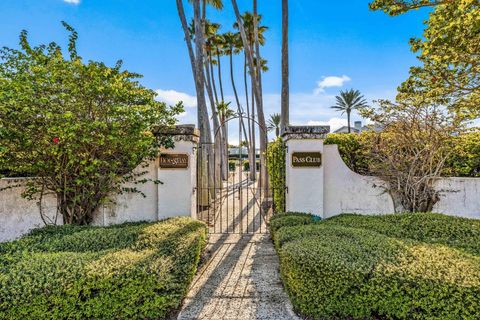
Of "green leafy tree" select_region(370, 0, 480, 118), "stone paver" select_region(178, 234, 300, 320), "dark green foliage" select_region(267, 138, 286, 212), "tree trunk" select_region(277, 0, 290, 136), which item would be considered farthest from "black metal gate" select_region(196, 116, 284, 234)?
"green leafy tree" select_region(370, 0, 480, 118)

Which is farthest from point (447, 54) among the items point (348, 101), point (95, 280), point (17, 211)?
point (348, 101)

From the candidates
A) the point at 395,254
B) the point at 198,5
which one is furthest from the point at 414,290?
the point at 198,5

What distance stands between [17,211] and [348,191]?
6932 millimetres

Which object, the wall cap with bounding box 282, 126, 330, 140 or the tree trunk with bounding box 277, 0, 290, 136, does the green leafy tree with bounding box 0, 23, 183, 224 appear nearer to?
the wall cap with bounding box 282, 126, 330, 140

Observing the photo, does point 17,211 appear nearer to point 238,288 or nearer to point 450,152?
point 238,288

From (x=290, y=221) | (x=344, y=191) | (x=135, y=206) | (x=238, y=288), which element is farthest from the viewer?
(x=344, y=191)

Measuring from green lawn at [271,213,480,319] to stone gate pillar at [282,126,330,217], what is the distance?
6.50 ft

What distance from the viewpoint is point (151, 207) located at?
537 cm

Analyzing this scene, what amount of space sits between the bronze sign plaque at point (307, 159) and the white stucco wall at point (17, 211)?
16.4 ft

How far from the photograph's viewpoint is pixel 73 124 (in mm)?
4207

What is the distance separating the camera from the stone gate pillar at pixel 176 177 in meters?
5.25

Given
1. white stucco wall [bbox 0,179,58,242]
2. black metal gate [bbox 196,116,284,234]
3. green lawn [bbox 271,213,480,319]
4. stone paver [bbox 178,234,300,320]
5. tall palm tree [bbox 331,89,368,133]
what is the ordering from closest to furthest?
green lawn [bbox 271,213,480,319], stone paver [bbox 178,234,300,320], white stucco wall [bbox 0,179,58,242], black metal gate [bbox 196,116,284,234], tall palm tree [bbox 331,89,368,133]

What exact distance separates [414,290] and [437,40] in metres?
3.89

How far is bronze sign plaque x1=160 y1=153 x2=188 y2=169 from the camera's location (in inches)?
206
